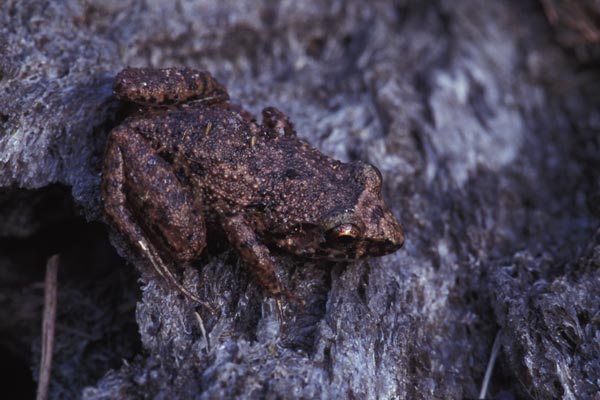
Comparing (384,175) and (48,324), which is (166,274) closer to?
(48,324)

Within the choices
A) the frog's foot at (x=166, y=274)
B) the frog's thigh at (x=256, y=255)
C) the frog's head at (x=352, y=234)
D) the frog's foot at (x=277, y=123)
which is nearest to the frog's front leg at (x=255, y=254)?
the frog's thigh at (x=256, y=255)

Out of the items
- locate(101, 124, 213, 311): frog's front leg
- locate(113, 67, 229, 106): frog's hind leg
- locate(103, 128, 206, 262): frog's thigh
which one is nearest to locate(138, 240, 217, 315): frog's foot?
locate(101, 124, 213, 311): frog's front leg

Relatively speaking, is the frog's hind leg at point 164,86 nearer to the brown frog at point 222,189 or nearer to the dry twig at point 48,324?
the brown frog at point 222,189

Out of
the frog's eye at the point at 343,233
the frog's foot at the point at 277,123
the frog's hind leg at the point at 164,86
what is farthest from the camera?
the frog's foot at the point at 277,123

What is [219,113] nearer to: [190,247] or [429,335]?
[190,247]

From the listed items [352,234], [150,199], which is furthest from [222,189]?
[352,234]

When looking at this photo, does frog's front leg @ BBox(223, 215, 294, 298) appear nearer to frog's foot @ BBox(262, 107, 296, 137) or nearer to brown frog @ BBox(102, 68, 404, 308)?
brown frog @ BBox(102, 68, 404, 308)
